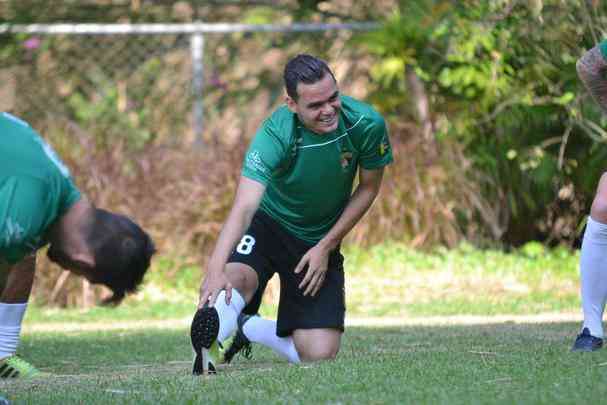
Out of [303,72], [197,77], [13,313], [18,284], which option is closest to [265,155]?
[303,72]

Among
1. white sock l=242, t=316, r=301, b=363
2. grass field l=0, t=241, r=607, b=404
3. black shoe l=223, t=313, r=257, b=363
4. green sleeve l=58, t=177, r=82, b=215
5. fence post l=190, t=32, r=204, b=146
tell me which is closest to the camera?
green sleeve l=58, t=177, r=82, b=215

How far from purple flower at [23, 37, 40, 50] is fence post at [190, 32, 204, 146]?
2001 mm

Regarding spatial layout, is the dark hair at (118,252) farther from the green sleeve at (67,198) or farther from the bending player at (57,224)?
the green sleeve at (67,198)

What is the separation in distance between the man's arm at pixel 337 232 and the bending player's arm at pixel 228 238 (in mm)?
667

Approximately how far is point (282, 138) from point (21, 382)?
5.97 ft

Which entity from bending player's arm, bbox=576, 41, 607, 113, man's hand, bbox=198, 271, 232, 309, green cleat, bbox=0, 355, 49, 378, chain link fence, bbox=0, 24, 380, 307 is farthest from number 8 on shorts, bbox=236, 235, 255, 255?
chain link fence, bbox=0, 24, 380, 307

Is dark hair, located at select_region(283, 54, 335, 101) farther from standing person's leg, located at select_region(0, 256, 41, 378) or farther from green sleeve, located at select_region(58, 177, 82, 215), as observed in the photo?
green sleeve, located at select_region(58, 177, 82, 215)

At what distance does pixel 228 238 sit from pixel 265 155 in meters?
0.58

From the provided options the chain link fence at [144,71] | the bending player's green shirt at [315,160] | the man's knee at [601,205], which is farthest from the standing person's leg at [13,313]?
the chain link fence at [144,71]

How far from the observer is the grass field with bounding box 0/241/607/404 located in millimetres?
5188

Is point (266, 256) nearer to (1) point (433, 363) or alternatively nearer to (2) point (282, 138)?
(2) point (282, 138)

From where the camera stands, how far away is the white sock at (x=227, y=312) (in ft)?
21.0

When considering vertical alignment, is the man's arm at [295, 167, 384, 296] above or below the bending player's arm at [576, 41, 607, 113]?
below

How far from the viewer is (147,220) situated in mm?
12008
